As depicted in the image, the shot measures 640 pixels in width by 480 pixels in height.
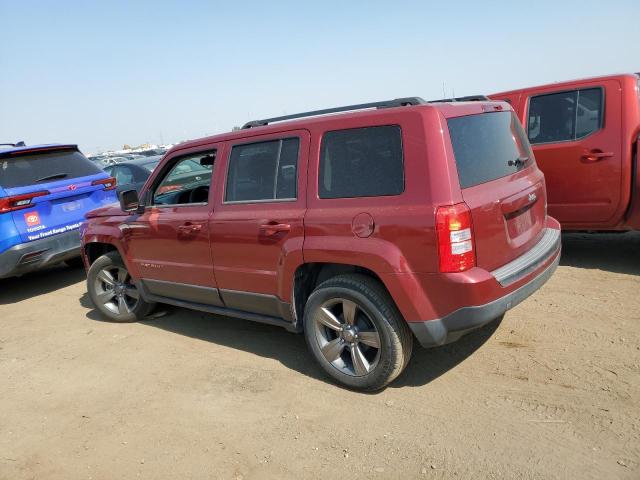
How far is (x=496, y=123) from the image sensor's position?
11.4 ft

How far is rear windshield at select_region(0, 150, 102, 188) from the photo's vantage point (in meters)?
6.16

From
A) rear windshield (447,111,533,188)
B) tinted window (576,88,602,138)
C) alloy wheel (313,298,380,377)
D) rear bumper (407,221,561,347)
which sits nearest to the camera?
rear bumper (407,221,561,347)

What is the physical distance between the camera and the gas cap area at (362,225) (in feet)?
10.0

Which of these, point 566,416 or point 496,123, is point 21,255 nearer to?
point 496,123

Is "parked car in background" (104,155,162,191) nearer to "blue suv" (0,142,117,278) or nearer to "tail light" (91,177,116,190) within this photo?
"tail light" (91,177,116,190)

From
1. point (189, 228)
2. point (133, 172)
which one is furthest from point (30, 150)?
point (133, 172)

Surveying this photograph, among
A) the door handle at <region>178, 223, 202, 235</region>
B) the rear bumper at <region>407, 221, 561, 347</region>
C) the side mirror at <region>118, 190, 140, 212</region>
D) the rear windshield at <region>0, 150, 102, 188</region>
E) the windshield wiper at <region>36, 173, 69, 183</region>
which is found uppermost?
the rear windshield at <region>0, 150, 102, 188</region>

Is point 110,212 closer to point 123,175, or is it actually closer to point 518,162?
point 518,162

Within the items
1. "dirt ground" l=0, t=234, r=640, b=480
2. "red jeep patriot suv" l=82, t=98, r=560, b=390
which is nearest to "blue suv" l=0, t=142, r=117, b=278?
"dirt ground" l=0, t=234, r=640, b=480

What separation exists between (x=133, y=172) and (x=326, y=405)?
817cm

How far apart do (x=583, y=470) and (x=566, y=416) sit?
1.52 ft

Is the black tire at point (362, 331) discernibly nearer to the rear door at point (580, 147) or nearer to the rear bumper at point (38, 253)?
the rear door at point (580, 147)

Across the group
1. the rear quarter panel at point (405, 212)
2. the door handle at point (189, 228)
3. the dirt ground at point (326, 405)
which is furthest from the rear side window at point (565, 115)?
the door handle at point (189, 228)

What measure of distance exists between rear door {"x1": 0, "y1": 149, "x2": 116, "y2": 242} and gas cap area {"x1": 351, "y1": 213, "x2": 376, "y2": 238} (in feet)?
15.2
